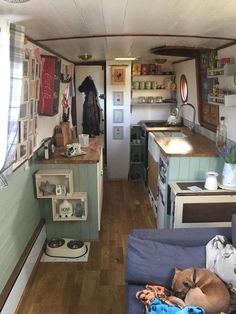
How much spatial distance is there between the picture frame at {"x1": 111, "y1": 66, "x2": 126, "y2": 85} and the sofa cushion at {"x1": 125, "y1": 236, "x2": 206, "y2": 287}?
3289 millimetres

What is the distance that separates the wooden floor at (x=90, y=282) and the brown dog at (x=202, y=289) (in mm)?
756

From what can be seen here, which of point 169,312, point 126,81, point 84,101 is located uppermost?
point 126,81

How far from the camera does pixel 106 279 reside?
97.5 inches

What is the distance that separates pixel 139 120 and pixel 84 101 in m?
1.06

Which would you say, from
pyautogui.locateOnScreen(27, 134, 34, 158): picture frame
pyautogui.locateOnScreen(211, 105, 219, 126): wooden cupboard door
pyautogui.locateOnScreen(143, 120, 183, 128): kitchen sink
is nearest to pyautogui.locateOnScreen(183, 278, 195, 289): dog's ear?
pyautogui.locateOnScreen(27, 134, 34, 158): picture frame

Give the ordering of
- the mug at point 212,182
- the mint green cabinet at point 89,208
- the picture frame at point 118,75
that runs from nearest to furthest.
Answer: the mug at point 212,182 < the mint green cabinet at point 89,208 < the picture frame at point 118,75

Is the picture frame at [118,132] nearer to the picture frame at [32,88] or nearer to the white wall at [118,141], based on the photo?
the white wall at [118,141]

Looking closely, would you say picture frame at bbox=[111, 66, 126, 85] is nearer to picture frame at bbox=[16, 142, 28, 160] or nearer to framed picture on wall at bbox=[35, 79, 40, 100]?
framed picture on wall at bbox=[35, 79, 40, 100]

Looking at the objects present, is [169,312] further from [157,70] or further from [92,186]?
[157,70]

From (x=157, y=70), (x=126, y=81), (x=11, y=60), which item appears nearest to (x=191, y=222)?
(x=11, y=60)

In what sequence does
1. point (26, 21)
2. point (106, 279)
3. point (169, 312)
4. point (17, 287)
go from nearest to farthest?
point (169, 312) < point (26, 21) < point (17, 287) < point (106, 279)

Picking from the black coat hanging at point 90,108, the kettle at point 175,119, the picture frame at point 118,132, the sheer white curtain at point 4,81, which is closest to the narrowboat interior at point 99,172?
the sheer white curtain at point 4,81

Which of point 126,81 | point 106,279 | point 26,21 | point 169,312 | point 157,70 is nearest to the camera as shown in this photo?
point 169,312

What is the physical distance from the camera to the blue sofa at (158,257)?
1696 millimetres
